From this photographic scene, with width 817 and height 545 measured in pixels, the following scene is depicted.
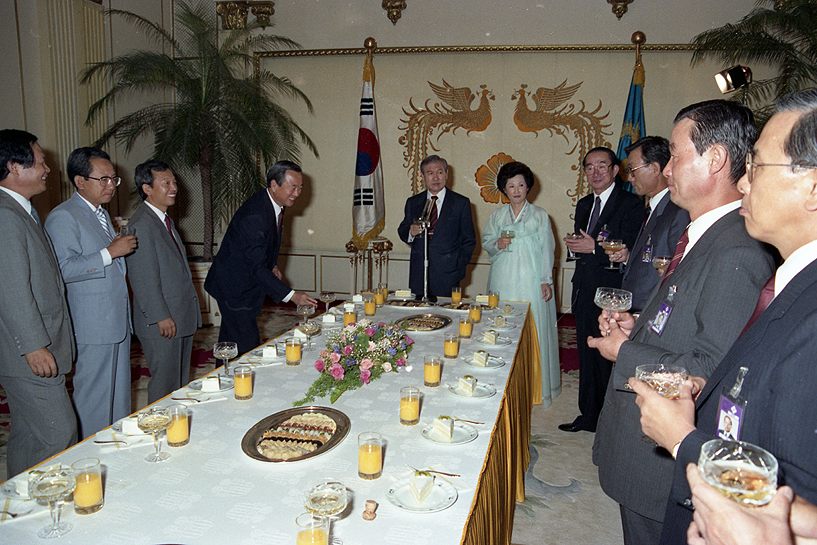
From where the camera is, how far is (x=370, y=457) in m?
1.48

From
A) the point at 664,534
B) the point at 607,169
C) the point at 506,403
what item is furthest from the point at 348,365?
the point at 607,169

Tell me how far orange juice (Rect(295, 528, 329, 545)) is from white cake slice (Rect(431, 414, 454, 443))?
63cm

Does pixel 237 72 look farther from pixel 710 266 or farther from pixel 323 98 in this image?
pixel 710 266

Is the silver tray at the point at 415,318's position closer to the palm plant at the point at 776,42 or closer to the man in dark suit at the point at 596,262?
the man in dark suit at the point at 596,262

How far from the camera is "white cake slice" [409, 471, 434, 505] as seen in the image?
54.1 inches

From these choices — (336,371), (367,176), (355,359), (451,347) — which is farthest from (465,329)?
(367,176)

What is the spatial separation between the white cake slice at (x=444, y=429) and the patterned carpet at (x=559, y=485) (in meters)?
1.16

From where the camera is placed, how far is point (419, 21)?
6.80 meters

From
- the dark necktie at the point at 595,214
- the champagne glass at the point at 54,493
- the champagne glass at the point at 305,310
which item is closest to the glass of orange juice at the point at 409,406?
the champagne glass at the point at 54,493

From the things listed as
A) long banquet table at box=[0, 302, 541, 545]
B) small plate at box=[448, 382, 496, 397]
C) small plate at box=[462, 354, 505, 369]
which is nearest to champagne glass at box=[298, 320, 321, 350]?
long banquet table at box=[0, 302, 541, 545]

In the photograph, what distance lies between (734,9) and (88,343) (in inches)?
278

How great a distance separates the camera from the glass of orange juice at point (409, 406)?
1.84 metres

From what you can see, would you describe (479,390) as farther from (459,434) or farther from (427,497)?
(427,497)

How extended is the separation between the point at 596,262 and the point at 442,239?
4.36ft
